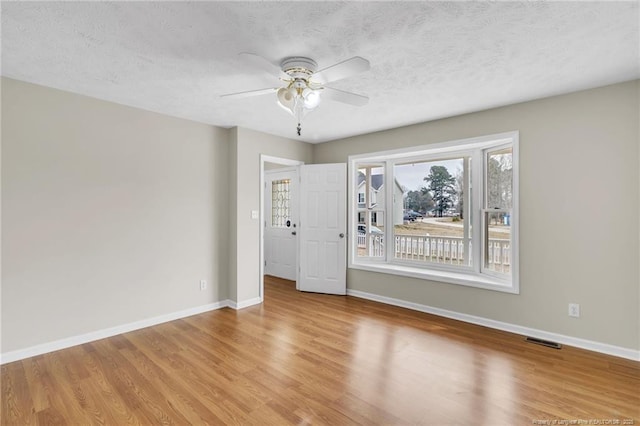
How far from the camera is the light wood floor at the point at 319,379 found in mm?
2068

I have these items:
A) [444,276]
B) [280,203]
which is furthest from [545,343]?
[280,203]

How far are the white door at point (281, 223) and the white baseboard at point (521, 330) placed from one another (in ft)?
6.35

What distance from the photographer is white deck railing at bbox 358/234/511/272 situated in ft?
12.5

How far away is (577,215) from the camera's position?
3.05 m

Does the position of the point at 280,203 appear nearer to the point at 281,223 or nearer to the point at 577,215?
the point at 281,223

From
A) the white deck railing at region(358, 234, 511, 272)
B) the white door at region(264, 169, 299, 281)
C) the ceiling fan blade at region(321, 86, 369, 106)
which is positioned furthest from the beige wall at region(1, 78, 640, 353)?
the white door at region(264, 169, 299, 281)

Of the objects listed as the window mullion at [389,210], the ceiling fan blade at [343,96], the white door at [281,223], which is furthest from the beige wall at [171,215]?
the white door at [281,223]

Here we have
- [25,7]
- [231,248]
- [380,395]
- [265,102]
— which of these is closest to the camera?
[25,7]

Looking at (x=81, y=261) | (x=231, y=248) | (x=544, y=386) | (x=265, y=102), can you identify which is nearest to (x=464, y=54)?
(x=265, y=102)

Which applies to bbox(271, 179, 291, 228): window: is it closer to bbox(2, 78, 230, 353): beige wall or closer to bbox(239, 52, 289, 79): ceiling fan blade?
bbox(2, 78, 230, 353): beige wall

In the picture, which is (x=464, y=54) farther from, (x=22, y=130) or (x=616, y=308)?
(x=22, y=130)

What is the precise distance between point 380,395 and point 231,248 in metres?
2.83

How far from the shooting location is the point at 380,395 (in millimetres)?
2268

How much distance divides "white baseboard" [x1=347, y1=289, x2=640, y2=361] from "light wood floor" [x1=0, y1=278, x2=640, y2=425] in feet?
0.33
